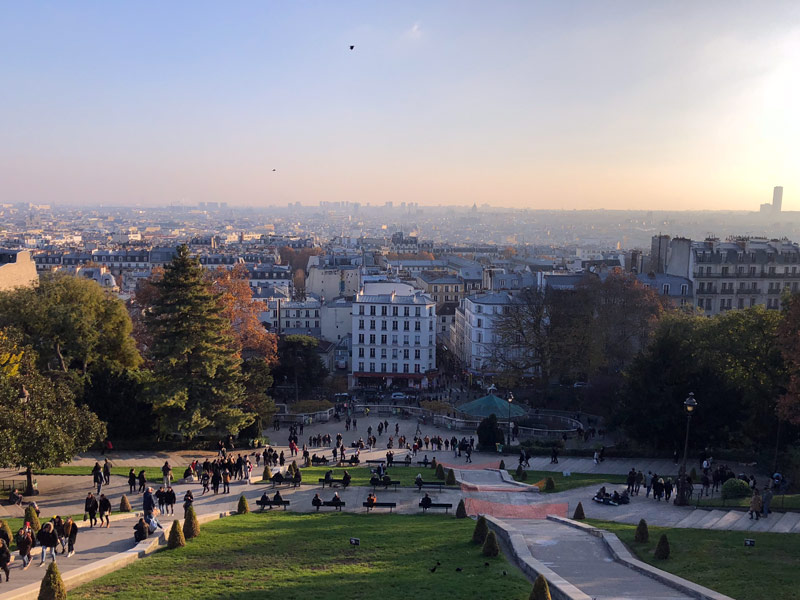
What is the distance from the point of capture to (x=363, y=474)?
108 feet

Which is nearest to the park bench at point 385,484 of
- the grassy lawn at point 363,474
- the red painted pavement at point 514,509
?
the grassy lawn at point 363,474

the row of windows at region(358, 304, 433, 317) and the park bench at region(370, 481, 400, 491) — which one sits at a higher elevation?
the row of windows at region(358, 304, 433, 317)

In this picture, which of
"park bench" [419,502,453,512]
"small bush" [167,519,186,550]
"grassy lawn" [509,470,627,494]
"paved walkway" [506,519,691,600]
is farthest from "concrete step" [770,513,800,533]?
"small bush" [167,519,186,550]

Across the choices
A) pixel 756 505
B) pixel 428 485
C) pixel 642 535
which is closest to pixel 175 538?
pixel 428 485

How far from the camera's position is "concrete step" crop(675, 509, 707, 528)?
78.8 feet

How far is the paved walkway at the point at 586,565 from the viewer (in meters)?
16.4

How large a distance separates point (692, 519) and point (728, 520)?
108 centimetres

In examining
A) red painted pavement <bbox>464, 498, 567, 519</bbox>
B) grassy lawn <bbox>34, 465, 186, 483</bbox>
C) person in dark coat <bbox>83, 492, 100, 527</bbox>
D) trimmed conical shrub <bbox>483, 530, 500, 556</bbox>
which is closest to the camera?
trimmed conical shrub <bbox>483, 530, 500, 556</bbox>

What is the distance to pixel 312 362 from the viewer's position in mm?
58531

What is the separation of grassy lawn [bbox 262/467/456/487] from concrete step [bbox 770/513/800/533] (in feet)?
42.8

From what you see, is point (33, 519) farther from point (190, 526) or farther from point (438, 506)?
point (438, 506)

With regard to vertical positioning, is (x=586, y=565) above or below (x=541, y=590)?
below

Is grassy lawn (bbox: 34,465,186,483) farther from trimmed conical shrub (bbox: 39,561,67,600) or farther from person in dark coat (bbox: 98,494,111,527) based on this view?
trimmed conical shrub (bbox: 39,561,67,600)

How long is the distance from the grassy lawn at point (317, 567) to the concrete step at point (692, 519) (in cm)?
706
